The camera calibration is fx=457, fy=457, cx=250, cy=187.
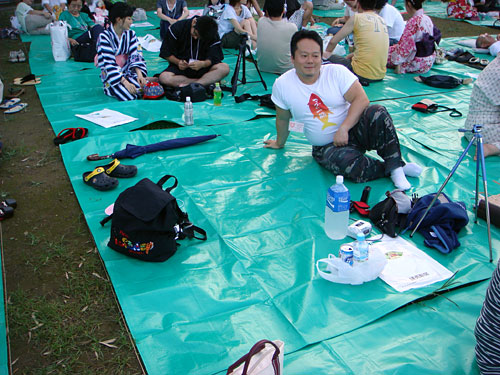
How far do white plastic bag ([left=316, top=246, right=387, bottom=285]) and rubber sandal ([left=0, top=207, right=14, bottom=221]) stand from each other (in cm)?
216

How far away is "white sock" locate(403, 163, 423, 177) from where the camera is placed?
3.65m

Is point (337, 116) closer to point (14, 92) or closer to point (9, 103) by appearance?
point (9, 103)

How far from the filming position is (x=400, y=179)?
3.48 m

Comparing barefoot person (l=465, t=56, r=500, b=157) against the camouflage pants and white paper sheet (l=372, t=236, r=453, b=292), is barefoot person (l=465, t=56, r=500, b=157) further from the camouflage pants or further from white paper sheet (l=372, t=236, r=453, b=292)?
white paper sheet (l=372, t=236, r=453, b=292)

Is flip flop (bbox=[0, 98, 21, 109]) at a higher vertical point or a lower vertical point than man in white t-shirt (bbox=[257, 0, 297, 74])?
lower

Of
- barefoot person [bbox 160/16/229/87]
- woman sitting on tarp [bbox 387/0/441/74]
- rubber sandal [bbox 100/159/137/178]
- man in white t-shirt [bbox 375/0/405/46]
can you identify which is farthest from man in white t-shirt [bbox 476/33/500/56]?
rubber sandal [bbox 100/159/137/178]

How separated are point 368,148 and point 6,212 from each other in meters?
Result: 2.73

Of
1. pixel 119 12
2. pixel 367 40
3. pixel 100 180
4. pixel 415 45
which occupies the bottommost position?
pixel 100 180

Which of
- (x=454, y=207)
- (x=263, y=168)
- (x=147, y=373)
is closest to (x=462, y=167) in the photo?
(x=454, y=207)

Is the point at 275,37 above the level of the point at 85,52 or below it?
above

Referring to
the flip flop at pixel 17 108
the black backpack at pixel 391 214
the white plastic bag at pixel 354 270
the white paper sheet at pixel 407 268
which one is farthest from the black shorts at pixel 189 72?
the white plastic bag at pixel 354 270

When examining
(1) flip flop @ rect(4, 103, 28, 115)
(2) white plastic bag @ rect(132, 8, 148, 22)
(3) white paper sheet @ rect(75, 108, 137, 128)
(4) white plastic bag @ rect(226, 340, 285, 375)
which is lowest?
(1) flip flop @ rect(4, 103, 28, 115)

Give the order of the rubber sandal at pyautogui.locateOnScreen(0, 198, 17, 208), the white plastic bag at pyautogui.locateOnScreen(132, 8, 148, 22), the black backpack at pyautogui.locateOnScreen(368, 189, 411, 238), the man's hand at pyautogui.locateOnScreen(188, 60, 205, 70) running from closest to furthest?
1. the black backpack at pyautogui.locateOnScreen(368, 189, 411, 238)
2. the rubber sandal at pyautogui.locateOnScreen(0, 198, 17, 208)
3. the man's hand at pyautogui.locateOnScreen(188, 60, 205, 70)
4. the white plastic bag at pyautogui.locateOnScreen(132, 8, 148, 22)

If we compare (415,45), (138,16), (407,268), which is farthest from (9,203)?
(138,16)
